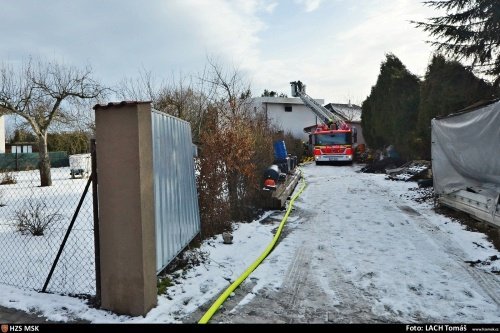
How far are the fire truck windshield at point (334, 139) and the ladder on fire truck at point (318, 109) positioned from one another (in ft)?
2.83

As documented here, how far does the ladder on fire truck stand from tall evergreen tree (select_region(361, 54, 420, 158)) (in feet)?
7.73

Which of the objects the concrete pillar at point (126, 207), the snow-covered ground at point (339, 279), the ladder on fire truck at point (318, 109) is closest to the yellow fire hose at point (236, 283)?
the snow-covered ground at point (339, 279)

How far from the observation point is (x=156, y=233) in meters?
3.57

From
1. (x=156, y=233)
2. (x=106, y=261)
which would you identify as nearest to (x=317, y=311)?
(x=156, y=233)

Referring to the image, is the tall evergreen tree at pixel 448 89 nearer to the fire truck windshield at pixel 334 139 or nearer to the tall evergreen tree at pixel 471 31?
the tall evergreen tree at pixel 471 31

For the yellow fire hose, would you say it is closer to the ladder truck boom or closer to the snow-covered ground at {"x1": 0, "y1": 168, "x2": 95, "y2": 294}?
the snow-covered ground at {"x1": 0, "y1": 168, "x2": 95, "y2": 294}

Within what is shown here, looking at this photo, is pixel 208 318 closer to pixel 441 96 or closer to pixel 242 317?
pixel 242 317

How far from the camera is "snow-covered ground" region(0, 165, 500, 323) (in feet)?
10.7

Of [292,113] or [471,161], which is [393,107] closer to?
[471,161]

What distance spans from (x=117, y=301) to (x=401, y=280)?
3264 mm

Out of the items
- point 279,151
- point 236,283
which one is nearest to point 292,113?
point 279,151

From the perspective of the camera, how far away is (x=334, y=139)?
72.8 ft

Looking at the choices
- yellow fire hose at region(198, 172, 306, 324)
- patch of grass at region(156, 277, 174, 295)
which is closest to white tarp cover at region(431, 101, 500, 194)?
yellow fire hose at region(198, 172, 306, 324)

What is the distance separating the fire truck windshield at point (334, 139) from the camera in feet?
72.3
